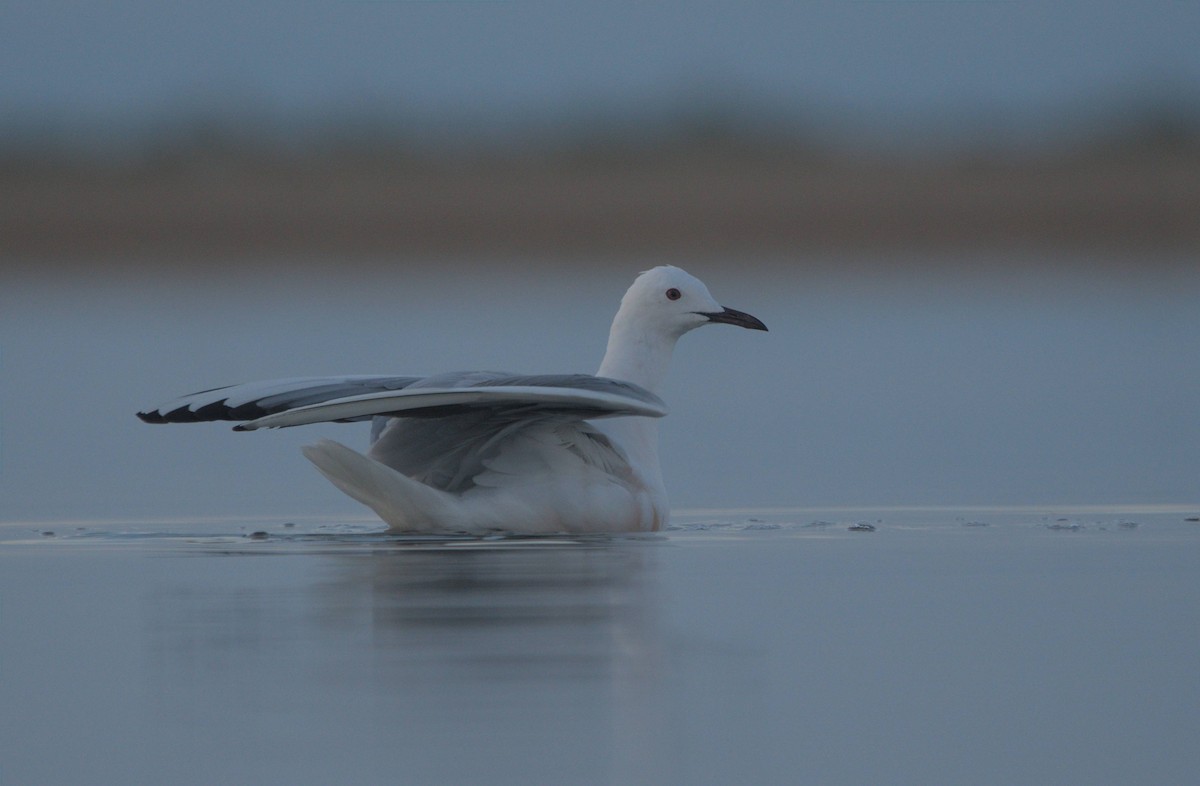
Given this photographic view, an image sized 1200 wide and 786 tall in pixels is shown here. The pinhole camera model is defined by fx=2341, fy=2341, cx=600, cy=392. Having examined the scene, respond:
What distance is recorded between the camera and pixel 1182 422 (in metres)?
13.1

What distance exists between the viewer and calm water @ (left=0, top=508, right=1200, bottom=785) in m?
5.00

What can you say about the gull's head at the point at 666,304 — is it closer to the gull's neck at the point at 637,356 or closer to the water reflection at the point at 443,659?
the gull's neck at the point at 637,356

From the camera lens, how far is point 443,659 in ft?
19.5

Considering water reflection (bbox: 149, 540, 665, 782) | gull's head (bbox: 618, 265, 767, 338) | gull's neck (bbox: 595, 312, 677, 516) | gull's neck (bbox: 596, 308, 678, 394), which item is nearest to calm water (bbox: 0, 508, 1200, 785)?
water reflection (bbox: 149, 540, 665, 782)

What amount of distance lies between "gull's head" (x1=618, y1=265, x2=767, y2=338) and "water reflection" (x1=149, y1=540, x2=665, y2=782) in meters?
2.06

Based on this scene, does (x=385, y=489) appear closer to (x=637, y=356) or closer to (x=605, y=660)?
(x=637, y=356)

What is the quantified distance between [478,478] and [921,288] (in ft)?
68.7

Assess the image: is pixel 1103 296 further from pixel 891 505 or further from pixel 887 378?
pixel 891 505

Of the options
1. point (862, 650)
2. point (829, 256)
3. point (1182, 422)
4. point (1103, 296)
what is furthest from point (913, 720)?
point (829, 256)

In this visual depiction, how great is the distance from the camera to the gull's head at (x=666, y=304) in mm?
9984

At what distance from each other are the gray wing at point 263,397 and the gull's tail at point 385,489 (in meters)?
0.19

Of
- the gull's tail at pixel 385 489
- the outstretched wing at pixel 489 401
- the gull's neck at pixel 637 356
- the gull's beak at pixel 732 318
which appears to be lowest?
the gull's tail at pixel 385 489

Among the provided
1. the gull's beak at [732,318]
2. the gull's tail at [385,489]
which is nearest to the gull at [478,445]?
the gull's tail at [385,489]

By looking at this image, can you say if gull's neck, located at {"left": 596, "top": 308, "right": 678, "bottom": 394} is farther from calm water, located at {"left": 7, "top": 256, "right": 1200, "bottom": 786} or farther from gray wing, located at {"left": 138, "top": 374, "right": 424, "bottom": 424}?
gray wing, located at {"left": 138, "top": 374, "right": 424, "bottom": 424}
